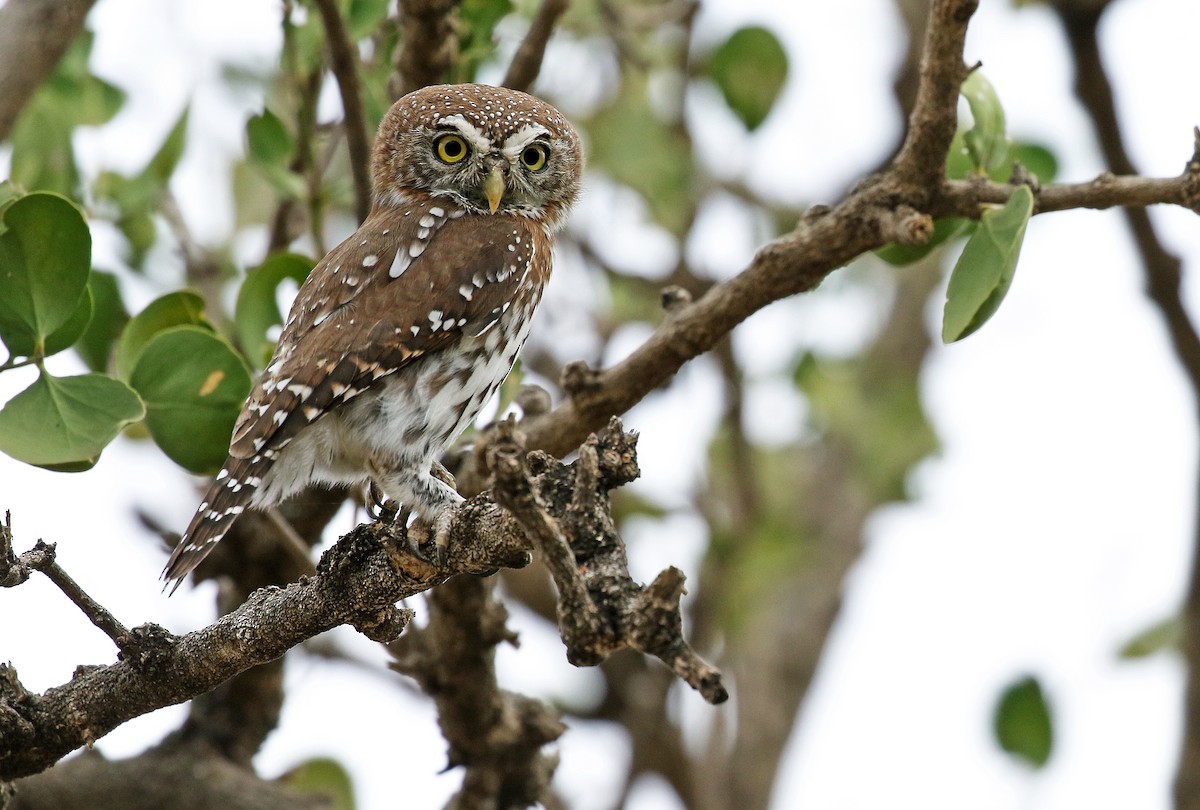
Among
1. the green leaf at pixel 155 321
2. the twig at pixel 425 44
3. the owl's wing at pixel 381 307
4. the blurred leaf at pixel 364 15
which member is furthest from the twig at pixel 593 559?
the blurred leaf at pixel 364 15

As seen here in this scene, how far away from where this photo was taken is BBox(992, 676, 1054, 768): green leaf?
535 cm

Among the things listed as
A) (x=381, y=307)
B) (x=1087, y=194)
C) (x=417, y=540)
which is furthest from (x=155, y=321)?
(x=1087, y=194)

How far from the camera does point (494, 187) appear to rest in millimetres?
4695

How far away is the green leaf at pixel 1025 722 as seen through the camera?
535 centimetres

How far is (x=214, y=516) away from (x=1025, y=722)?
3.22m

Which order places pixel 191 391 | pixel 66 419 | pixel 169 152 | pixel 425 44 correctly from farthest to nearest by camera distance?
pixel 169 152 → pixel 425 44 → pixel 191 391 → pixel 66 419

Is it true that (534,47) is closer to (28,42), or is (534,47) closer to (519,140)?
(519,140)

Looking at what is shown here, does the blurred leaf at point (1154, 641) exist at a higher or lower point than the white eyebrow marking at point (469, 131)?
higher

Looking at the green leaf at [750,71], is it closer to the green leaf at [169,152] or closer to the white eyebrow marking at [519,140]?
the white eyebrow marking at [519,140]

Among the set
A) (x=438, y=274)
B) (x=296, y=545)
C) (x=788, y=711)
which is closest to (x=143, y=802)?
(x=296, y=545)

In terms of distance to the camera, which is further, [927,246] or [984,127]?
[927,246]

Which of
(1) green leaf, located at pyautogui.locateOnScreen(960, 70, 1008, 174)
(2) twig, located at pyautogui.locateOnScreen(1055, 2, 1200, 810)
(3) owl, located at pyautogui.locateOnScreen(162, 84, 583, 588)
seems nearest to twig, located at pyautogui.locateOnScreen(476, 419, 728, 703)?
(3) owl, located at pyautogui.locateOnScreen(162, 84, 583, 588)

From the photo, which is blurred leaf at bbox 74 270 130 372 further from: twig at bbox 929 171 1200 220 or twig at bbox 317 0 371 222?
twig at bbox 929 171 1200 220

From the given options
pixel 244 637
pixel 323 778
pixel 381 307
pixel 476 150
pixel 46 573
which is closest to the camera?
pixel 46 573
